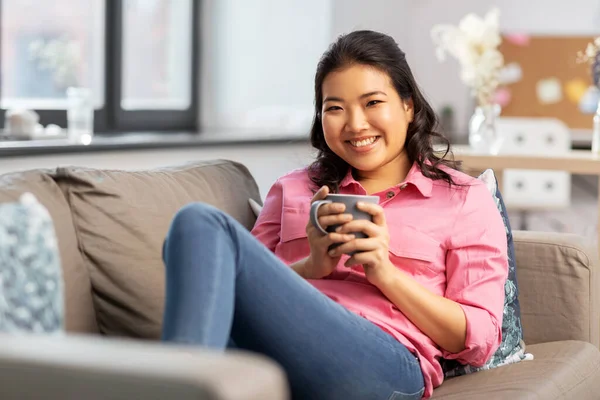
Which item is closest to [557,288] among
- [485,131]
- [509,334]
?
[509,334]

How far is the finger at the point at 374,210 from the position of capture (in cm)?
172

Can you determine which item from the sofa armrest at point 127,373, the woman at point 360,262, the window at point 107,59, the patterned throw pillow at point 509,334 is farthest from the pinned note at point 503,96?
the sofa armrest at point 127,373

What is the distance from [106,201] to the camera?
1907 mm

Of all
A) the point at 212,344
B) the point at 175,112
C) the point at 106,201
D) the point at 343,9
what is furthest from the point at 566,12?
the point at 212,344

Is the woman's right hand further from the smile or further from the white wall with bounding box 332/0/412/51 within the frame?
the white wall with bounding box 332/0/412/51

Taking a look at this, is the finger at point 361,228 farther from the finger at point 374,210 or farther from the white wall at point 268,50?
the white wall at point 268,50

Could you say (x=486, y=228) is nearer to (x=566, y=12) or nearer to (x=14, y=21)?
(x=14, y=21)

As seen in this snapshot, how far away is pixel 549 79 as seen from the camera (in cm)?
586

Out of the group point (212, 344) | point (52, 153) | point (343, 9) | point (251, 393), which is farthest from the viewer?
point (343, 9)

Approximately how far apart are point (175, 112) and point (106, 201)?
2.39m

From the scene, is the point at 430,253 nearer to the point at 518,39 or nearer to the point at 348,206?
the point at 348,206

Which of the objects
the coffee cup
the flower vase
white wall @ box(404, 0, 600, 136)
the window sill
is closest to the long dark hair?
the coffee cup

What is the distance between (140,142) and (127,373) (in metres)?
2.37

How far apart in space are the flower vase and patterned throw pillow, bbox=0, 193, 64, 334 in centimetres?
272
